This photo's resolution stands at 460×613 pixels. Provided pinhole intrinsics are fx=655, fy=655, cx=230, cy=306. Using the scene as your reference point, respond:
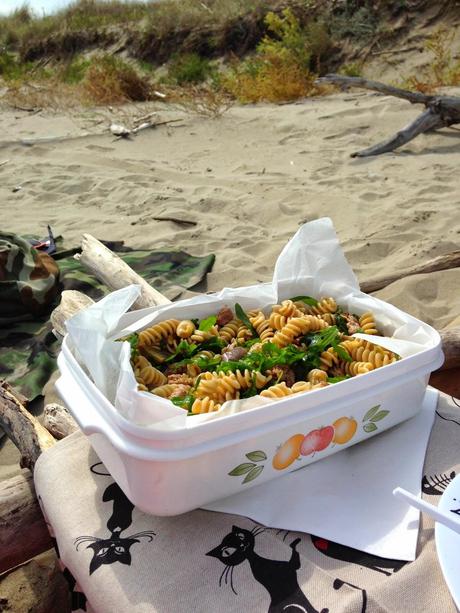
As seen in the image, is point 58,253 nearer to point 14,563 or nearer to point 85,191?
point 85,191

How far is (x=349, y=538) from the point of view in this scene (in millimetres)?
1146

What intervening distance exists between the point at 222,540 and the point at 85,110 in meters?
8.29

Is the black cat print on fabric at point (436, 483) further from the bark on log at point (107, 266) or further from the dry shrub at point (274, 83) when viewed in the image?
the dry shrub at point (274, 83)

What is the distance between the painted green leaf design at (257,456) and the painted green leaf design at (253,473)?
0.07ft

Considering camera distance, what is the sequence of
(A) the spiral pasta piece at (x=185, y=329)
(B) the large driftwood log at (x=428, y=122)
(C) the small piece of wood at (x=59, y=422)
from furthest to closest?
(B) the large driftwood log at (x=428, y=122) < (C) the small piece of wood at (x=59, y=422) < (A) the spiral pasta piece at (x=185, y=329)

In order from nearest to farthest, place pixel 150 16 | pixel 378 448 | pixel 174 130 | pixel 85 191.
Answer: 1. pixel 378 448
2. pixel 85 191
3. pixel 174 130
4. pixel 150 16

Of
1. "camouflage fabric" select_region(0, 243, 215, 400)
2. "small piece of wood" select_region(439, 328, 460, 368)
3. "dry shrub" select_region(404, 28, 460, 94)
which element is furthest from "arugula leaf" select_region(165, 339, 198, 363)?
"dry shrub" select_region(404, 28, 460, 94)

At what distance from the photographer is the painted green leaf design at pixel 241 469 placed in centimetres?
116

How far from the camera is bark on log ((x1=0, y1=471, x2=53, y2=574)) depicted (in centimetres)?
146

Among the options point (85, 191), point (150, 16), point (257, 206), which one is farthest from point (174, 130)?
point (150, 16)

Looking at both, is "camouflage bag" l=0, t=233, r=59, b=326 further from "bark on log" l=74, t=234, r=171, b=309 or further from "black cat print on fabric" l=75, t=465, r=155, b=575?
"black cat print on fabric" l=75, t=465, r=155, b=575

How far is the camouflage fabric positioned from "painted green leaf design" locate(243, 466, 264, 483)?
1694mm

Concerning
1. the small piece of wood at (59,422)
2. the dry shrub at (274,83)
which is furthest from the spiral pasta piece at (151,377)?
the dry shrub at (274,83)

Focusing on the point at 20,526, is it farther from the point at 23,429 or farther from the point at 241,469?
the point at 241,469
